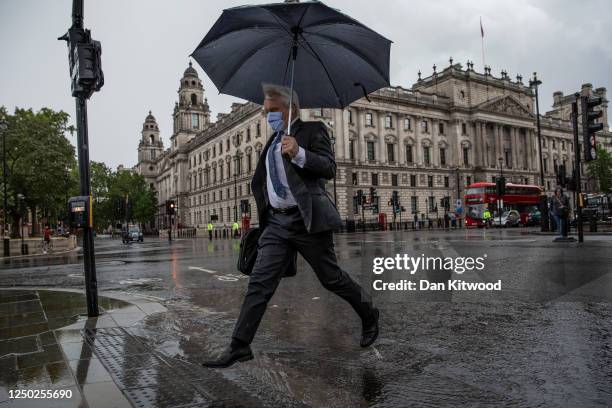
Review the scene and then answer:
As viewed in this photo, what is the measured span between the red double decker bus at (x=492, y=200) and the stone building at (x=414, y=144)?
13.4 metres

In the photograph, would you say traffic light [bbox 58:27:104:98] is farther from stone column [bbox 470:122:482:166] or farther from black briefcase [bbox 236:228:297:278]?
stone column [bbox 470:122:482:166]

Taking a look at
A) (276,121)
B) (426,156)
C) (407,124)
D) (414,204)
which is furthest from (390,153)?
(276,121)

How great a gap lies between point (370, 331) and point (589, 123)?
13044 millimetres

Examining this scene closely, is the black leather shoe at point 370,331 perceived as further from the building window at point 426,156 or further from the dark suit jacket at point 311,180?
the building window at point 426,156

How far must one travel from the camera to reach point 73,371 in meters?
3.03

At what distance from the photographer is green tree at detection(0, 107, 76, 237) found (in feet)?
107

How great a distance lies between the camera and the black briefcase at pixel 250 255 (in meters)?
3.35

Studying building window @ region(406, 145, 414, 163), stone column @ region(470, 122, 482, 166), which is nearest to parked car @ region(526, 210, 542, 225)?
building window @ region(406, 145, 414, 163)

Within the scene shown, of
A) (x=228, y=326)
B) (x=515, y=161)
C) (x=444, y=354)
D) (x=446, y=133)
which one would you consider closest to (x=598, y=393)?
(x=444, y=354)

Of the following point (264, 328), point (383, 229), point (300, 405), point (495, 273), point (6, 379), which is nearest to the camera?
point (300, 405)

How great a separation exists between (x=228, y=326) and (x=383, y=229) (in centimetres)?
4357

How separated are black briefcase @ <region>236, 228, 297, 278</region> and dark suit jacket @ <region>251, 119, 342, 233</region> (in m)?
0.13

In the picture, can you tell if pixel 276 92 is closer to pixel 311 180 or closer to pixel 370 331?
pixel 311 180

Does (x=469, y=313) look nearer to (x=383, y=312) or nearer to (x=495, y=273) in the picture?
(x=383, y=312)
